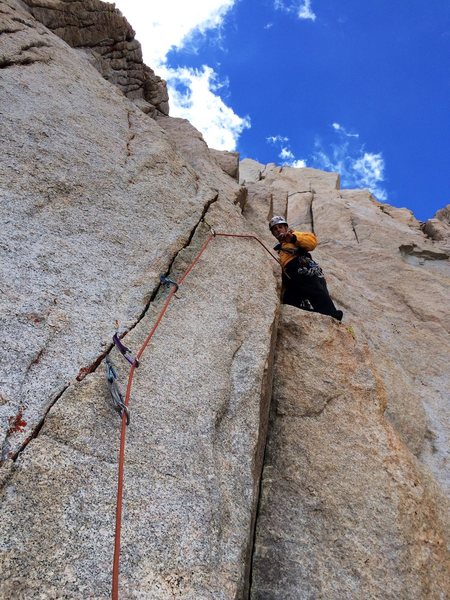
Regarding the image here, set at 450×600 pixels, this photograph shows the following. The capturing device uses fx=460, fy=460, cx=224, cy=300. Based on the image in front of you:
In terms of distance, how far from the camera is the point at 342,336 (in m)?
7.40

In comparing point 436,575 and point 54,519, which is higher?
point 54,519

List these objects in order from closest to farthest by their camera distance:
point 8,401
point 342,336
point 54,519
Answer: point 54,519 < point 8,401 < point 342,336

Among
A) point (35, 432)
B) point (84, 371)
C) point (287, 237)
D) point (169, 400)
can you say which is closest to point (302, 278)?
point (287, 237)

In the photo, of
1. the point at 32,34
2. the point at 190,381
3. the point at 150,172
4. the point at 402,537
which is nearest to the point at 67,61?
the point at 32,34

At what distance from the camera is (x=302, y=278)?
29.9 ft

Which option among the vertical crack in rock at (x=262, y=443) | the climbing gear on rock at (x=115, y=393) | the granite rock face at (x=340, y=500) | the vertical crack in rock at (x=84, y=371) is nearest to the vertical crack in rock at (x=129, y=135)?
the vertical crack in rock at (x=84, y=371)

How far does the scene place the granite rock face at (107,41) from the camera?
40.7 feet

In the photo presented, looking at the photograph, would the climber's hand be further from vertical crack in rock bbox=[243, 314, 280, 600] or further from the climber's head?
vertical crack in rock bbox=[243, 314, 280, 600]

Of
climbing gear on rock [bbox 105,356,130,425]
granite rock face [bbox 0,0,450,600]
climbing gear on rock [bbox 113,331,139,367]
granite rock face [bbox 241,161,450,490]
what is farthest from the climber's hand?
climbing gear on rock [bbox 105,356,130,425]

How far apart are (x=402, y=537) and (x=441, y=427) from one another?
13.1ft

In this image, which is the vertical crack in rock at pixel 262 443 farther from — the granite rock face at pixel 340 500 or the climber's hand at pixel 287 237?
the climber's hand at pixel 287 237

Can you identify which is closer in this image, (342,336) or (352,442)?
(352,442)

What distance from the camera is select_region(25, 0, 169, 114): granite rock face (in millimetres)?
12414

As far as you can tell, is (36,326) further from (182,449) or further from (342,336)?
(342,336)
